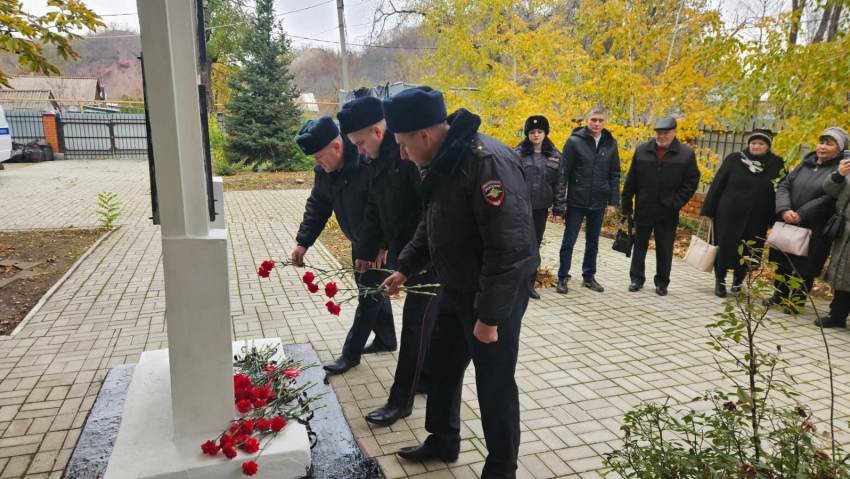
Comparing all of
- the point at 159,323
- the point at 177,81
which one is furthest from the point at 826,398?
the point at 159,323

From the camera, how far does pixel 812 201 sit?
17.4 ft

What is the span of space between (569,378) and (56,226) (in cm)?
892

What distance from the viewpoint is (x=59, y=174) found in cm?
1628

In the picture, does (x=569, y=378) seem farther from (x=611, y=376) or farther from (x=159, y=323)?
(x=159, y=323)

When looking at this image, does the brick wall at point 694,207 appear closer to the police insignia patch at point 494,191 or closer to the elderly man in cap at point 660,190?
the elderly man in cap at point 660,190

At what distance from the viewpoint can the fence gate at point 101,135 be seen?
2198 cm

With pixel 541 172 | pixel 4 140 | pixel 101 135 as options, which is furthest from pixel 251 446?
pixel 101 135

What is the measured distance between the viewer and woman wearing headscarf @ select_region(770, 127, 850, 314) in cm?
520

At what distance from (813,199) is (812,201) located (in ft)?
0.16

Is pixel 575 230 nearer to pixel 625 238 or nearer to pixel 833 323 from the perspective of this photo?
pixel 625 238

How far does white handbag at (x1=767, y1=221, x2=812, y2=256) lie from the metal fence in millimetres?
24810

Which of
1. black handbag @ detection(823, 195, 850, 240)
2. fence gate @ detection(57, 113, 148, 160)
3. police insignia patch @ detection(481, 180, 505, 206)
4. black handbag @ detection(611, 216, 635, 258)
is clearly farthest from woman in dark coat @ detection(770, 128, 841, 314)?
fence gate @ detection(57, 113, 148, 160)

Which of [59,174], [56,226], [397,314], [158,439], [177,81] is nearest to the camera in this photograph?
[177,81]

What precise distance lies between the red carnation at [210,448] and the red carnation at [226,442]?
54 millimetres
